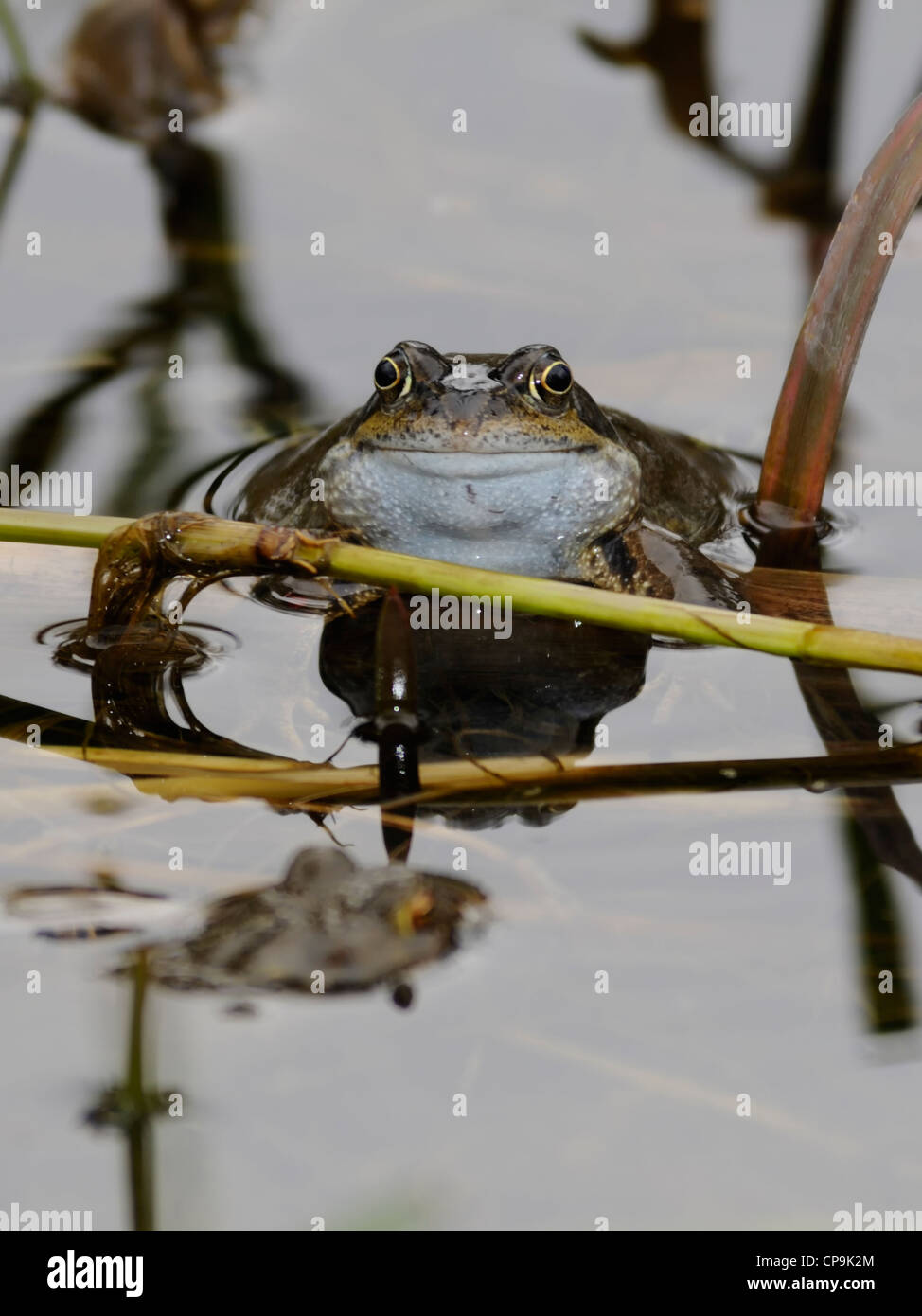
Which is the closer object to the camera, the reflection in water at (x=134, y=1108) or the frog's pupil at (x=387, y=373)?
the reflection in water at (x=134, y=1108)

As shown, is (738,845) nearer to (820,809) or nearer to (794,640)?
(820,809)

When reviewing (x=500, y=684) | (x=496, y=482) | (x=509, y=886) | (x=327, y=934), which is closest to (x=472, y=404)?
(x=496, y=482)

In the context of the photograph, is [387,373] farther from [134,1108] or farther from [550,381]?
[134,1108]

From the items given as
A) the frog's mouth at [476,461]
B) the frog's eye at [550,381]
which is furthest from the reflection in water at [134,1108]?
the frog's eye at [550,381]

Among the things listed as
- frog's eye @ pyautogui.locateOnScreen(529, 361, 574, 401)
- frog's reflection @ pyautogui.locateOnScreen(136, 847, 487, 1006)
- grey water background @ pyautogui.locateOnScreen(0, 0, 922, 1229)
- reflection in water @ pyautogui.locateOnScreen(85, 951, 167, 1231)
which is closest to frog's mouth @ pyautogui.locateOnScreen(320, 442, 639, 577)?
frog's eye @ pyautogui.locateOnScreen(529, 361, 574, 401)

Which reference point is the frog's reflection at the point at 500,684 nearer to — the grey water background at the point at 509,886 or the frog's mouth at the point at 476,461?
the grey water background at the point at 509,886

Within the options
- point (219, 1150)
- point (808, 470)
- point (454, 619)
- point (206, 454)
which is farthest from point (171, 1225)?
point (206, 454)
